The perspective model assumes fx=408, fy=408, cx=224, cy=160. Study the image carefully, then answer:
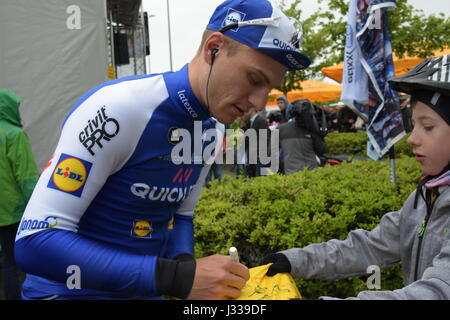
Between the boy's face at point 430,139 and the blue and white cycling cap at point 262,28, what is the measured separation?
577mm

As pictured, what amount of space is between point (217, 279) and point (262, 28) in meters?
0.95

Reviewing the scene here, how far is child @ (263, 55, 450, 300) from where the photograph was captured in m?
1.68

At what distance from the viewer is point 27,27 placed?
5.97 meters

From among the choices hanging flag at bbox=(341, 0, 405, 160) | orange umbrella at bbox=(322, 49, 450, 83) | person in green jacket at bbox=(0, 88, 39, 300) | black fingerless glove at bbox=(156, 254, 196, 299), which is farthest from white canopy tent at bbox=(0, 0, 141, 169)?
orange umbrella at bbox=(322, 49, 450, 83)

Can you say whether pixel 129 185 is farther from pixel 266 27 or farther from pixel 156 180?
pixel 266 27

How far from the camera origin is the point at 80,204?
4.59 feet

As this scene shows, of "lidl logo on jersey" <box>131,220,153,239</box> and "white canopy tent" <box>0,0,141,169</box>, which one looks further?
"white canopy tent" <box>0,0,141,169</box>

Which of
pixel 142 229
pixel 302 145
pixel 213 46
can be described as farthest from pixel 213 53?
pixel 302 145

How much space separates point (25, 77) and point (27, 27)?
0.72m

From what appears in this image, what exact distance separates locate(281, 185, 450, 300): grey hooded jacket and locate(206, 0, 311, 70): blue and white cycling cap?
897 mm

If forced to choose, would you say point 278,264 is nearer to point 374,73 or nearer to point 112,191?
point 112,191

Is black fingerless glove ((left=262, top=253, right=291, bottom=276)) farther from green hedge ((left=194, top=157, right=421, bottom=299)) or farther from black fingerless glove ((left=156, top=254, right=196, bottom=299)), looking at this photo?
green hedge ((left=194, top=157, right=421, bottom=299))

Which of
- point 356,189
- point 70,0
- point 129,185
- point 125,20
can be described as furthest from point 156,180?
point 125,20

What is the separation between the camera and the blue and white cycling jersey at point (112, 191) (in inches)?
53.0
